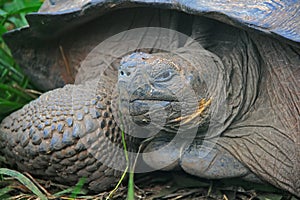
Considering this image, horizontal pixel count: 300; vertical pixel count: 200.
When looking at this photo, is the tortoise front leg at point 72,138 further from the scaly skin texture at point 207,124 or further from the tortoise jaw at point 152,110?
the tortoise jaw at point 152,110

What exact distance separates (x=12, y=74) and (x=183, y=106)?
1.57m

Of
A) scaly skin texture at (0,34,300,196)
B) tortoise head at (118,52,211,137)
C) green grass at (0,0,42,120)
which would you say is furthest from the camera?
green grass at (0,0,42,120)

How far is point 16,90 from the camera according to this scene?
3076 mm

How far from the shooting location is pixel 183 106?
7.17ft

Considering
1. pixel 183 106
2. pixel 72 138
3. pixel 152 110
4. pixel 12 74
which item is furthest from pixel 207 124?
pixel 12 74

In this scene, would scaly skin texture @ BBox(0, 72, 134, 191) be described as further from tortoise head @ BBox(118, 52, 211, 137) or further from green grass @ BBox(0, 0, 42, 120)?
green grass @ BBox(0, 0, 42, 120)

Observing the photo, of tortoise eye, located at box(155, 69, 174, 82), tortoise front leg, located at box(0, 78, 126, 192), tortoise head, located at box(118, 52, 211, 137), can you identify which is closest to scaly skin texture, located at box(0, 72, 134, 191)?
tortoise front leg, located at box(0, 78, 126, 192)

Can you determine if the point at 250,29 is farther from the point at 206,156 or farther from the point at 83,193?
the point at 83,193

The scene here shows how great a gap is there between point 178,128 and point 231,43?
1.58 ft

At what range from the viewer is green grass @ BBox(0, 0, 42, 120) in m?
2.91

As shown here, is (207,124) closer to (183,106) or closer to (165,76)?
(183,106)

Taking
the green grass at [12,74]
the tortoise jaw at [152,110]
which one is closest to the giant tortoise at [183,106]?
the tortoise jaw at [152,110]

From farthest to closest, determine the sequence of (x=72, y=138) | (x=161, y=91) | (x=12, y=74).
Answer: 1. (x=12, y=74)
2. (x=72, y=138)
3. (x=161, y=91)

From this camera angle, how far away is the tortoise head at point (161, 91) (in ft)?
6.87
